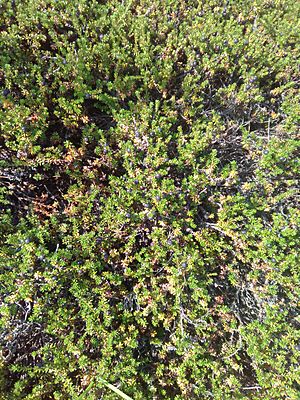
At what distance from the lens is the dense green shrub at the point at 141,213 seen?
2.08 metres

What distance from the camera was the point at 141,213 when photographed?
89.7 inches

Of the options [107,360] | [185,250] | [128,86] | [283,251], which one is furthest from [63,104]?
[283,251]

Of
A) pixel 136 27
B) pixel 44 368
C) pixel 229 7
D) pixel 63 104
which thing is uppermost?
pixel 229 7

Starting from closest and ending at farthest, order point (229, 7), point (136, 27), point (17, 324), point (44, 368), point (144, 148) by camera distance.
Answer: point (44, 368), point (17, 324), point (144, 148), point (136, 27), point (229, 7)

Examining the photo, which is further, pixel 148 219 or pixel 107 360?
pixel 148 219

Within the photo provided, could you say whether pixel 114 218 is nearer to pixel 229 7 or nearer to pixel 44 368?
pixel 44 368

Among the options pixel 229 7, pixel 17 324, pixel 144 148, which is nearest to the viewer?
pixel 17 324

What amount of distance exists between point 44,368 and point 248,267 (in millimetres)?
1663

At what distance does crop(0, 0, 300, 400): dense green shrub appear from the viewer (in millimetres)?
2078

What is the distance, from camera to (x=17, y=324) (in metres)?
2.12

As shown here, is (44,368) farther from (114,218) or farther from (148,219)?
(148,219)

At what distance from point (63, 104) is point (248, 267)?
1.94m

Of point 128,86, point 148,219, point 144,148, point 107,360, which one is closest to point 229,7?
point 128,86

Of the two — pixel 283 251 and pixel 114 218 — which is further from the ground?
pixel 114 218
